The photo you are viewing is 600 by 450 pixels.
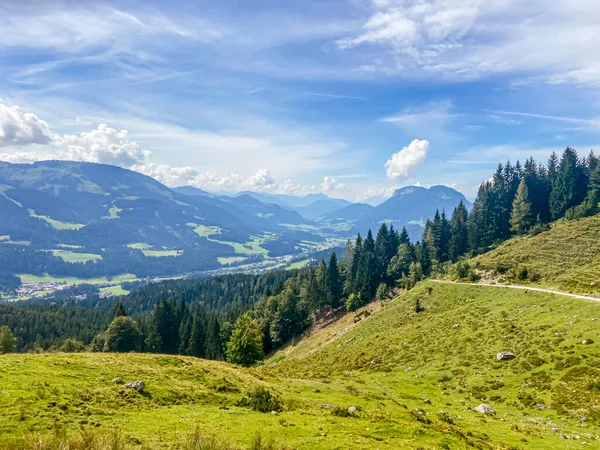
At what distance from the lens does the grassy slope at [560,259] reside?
54.7 meters

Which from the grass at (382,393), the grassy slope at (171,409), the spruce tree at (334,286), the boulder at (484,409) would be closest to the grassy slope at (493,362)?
the grass at (382,393)

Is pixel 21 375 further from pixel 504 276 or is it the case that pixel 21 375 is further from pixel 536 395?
pixel 504 276

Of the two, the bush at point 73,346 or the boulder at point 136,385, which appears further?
the bush at point 73,346

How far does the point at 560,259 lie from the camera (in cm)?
6619

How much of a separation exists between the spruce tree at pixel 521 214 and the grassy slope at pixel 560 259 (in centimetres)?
2319

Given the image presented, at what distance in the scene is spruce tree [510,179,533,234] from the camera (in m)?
106

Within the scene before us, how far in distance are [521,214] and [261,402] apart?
11126 centimetres

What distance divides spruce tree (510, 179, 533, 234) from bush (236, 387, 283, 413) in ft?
355

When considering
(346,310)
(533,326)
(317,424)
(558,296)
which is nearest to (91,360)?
(317,424)

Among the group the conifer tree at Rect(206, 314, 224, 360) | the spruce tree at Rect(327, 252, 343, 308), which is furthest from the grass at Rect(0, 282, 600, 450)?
the spruce tree at Rect(327, 252, 343, 308)

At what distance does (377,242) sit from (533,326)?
90099 mm

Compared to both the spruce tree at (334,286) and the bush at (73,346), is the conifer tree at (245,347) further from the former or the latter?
the bush at (73,346)

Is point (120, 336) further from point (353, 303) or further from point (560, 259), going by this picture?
point (560, 259)

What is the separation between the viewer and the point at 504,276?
6694 cm
